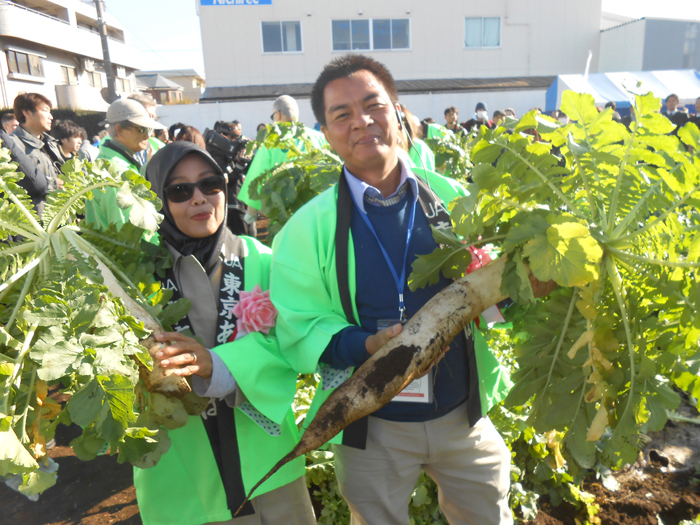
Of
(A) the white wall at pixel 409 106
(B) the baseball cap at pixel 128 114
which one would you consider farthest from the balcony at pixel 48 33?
(B) the baseball cap at pixel 128 114

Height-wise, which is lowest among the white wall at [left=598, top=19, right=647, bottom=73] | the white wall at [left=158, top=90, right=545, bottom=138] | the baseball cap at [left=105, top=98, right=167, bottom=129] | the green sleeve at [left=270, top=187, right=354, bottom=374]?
the green sleeve at [left=270, top=187, right=354, bottom=374]

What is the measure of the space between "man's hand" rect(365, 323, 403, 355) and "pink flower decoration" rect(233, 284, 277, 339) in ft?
1.26

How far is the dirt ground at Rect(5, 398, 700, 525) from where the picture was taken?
8.18 feet

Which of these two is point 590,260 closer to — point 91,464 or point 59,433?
point 91,464

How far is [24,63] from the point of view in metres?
25.0

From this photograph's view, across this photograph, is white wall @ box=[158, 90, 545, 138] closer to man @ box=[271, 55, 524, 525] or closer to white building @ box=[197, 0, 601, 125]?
white building @ box=[197, 0, 601, 125]

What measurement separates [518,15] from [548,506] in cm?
2444

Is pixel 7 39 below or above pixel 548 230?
above

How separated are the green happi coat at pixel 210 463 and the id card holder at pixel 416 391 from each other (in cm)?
40

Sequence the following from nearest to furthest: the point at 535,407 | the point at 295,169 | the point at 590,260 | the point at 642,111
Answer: the point at 590,260
the point at 642,111
the point at 535,407
the point at 295,169

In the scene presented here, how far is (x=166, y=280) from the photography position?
5.76 feet

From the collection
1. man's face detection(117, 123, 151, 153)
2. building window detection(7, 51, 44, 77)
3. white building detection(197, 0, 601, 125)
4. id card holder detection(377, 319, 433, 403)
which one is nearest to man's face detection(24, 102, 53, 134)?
man's face detection(117, 123, 151, 153)

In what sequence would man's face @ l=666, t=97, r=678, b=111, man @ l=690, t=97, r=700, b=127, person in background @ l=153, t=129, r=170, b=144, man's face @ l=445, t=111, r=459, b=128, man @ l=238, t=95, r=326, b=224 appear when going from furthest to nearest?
man's face @ l=666, t=97, r=678, b=111 → man's face @ l=445, t=111, r=459, b=128 → person in background @ l=153, t=129, r=170, b=144 → man @ l=690, t=97, r=700, b=127 → man @ l=238, t=95, r=326, b=224

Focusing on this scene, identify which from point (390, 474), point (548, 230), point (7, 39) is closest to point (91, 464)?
point (390, 474)
